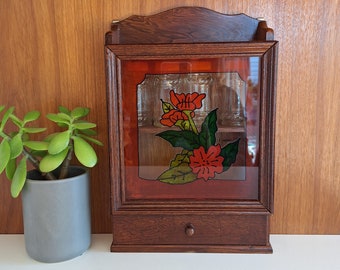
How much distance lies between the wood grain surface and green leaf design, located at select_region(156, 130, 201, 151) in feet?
0.57

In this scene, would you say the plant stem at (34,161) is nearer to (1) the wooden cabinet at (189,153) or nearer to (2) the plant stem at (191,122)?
(1) the wooden cabinet at (189,153)

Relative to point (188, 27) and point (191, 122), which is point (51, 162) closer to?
point (191, 122)

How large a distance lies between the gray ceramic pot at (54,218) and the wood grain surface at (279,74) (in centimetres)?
14

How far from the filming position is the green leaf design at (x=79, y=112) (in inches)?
30.9

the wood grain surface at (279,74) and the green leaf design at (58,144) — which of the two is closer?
the green leaf design at (58,144)

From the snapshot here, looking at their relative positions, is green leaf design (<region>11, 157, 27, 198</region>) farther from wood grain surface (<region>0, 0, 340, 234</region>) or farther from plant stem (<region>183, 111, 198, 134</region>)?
plant stem (<region>183, 111, 198, 134</region>)

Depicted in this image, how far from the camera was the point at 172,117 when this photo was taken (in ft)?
2.57

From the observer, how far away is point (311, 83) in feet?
2.77

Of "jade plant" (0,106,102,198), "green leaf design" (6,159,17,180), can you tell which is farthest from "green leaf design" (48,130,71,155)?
"green leaf design" (6,159,17,180)

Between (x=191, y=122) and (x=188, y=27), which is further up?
(x=188, y=27)

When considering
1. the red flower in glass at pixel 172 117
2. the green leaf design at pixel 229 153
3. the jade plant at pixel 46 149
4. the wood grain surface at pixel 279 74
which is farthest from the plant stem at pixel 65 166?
the green leaf design at pixel 229 153

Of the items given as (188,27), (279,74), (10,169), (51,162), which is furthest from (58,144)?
(279,74)

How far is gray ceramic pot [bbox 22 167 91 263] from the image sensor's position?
74 cm

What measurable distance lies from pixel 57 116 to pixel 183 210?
1.07ft
